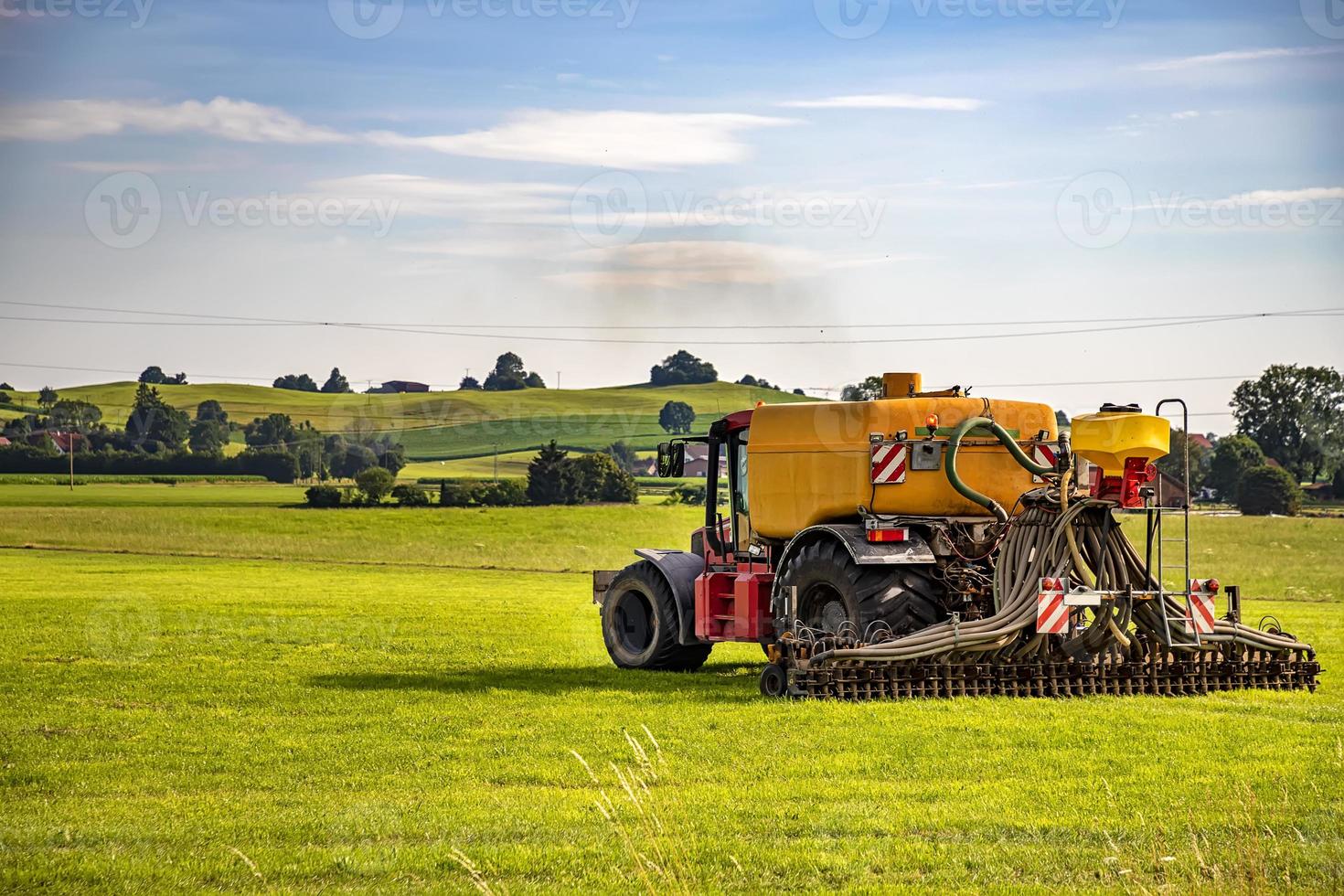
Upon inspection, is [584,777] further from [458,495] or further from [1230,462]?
[1230,462]

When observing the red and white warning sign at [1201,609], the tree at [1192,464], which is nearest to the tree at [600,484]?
the tree at [1192,464]

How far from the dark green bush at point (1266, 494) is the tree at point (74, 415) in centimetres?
8757

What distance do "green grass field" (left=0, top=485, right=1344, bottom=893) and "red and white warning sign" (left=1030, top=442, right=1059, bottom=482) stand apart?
304cm

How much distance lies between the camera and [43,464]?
100438 mm

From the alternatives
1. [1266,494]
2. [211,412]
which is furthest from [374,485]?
[211,412]

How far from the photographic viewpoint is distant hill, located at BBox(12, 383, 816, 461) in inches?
5285

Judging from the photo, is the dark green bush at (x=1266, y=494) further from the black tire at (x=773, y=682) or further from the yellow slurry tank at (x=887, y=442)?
the black tire at (x=773, y=682)

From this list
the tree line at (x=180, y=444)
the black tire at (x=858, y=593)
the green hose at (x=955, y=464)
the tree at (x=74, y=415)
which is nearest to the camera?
the black tire at (x=858, y=593)

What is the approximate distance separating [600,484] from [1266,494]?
1471 inches

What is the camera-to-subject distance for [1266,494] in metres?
87.0

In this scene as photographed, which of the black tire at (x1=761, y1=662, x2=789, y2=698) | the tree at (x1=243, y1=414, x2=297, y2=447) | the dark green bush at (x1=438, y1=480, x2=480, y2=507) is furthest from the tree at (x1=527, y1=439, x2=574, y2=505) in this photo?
the black tire at (x1=761, y1=662, x2=789, y2=698)

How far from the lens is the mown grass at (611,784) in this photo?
8.27 metres

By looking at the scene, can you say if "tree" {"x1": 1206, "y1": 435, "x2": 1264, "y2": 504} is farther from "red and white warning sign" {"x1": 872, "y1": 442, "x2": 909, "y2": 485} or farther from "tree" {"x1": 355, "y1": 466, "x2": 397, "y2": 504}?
"red and white warning sign" {"x1": 872, "y1": 442, "x2": 909, "y2": 485}

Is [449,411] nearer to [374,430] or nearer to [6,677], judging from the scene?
[374,430]
